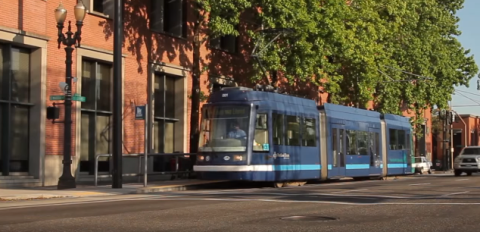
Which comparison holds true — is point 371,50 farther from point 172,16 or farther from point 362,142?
point 172,16

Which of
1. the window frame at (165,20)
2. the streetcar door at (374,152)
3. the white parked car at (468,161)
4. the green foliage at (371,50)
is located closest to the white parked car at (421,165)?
the green foliage at (371,50)

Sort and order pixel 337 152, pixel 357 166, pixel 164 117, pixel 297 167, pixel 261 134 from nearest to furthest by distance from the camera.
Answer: pixel 261 134 → pixel 297 167 → pixel 337 152 → pixel 357 166 → pixel 164 117

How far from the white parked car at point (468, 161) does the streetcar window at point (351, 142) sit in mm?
13214

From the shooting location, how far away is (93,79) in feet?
96.9

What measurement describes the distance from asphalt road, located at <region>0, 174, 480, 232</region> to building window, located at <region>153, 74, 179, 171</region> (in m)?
14.7

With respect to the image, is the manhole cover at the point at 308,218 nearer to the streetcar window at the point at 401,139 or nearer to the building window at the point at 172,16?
the building window at the point at 172,16

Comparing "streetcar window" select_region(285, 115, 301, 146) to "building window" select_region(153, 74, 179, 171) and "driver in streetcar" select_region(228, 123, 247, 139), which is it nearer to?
"driver in streetcar" select_region(228, 123, 247, 139)

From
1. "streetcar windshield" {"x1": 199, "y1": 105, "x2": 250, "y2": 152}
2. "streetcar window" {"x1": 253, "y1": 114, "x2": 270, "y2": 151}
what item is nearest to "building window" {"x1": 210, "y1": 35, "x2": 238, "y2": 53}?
"streetcar windshield" {"x1": 199, "y1": 105, "x2": 250, "y2": 152}

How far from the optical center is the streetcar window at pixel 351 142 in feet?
105

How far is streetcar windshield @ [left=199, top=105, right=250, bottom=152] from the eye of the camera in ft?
81.4

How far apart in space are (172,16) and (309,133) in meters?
9.23

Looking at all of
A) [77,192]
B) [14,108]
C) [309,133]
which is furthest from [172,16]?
[77,192]

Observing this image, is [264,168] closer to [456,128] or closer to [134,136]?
[134,136]

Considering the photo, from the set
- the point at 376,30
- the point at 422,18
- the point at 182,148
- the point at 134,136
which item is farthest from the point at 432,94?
the point at 134,136
